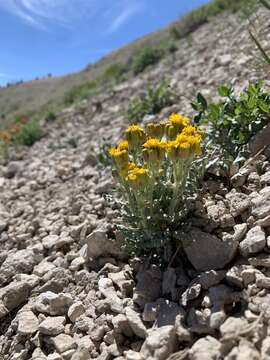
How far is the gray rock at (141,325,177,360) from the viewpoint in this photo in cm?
185

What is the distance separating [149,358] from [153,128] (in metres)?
1.34

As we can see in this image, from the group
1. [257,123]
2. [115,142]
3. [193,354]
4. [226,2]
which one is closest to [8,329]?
[193,354]

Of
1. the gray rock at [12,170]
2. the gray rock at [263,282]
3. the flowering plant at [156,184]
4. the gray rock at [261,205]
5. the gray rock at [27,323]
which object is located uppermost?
the gray rock at [12,170]

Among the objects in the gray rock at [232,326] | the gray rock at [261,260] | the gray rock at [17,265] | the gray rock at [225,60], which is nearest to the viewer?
the gray rock at [232,326]

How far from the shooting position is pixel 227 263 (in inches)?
87.8

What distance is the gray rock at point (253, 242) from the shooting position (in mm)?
2164

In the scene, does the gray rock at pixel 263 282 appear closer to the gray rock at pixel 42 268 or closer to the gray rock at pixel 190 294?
the gray rock at pixel 190 294

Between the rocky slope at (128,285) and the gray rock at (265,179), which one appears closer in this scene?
the rocky slope at (128,285)

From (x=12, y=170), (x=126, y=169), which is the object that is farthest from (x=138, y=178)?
(x=12, y=170)

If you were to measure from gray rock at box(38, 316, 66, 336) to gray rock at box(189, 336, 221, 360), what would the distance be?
2.85ft

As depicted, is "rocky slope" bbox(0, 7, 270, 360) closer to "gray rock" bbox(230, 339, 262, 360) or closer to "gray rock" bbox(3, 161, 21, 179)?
"gray rock" bbox(230, 339, 262, 360)

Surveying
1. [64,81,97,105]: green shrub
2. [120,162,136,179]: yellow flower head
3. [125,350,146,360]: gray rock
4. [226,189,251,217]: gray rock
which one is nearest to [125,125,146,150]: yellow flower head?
[120,162,136,179]: yellow flower head

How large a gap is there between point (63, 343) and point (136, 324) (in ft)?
1.43

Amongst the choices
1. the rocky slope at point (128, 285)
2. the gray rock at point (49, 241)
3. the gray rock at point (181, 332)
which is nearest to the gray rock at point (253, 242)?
the rocky slope at point (128, 285)
